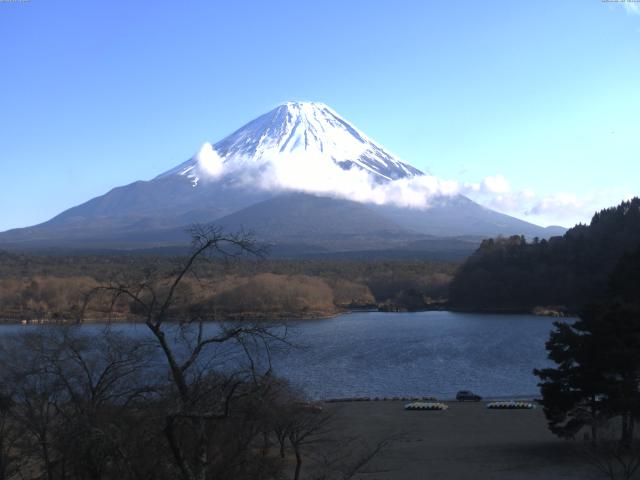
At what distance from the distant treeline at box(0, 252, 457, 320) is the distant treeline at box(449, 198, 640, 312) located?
5661 millimetres

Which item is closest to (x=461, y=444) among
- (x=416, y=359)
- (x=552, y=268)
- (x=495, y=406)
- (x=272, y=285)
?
(x=495, y=406)

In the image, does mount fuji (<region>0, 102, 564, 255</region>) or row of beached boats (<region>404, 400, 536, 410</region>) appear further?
mount fuji (<region>0, 102, 564, 255</region>)

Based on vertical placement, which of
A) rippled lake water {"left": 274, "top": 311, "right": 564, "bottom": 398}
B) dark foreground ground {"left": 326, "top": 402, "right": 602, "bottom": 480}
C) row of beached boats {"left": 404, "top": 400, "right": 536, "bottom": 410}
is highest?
dark foreground ground {"left": 326, "top": 402, "right": 602, "bottom": 480}

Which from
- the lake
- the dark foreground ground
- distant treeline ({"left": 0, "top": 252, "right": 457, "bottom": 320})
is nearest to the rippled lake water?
the lake

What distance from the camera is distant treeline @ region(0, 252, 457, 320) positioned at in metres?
45.0

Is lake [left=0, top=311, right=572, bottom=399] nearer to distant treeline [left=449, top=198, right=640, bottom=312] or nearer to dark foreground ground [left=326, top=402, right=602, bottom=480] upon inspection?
dark foreground ground [left=326, top=402, right=602, bottom=480]

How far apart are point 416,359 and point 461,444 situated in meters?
13.2

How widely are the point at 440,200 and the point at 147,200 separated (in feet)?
188

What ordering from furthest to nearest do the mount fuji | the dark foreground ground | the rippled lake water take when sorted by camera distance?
the mount fuji → the rippled lake water → the dark foreground ground

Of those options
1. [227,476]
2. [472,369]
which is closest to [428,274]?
[472,369]

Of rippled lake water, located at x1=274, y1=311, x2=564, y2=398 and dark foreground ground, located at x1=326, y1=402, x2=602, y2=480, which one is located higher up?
dark foreground ground, located at x1=326, y1=402, x2=602, y2=480

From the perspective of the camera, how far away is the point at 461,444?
46.3 ft

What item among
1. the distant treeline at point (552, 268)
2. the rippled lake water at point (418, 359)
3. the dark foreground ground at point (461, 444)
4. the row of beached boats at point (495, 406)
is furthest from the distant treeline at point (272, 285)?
the dark foreground ground at point (461, 444)

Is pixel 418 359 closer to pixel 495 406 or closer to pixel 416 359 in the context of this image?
pixel 416 359
